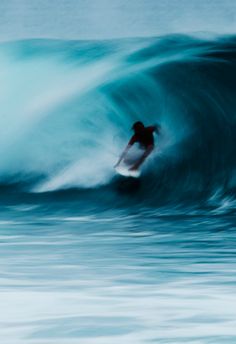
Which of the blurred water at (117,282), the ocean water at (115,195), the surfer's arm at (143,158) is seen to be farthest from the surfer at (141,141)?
the blurred water at (117,282)

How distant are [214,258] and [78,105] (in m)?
5.52

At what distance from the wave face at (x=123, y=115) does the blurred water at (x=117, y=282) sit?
1827 mm

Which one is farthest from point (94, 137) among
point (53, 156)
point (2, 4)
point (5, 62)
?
point (2, 4)

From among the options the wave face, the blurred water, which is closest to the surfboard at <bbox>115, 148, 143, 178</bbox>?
the wave face

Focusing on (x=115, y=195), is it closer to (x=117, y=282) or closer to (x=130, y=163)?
(x=130, y=163)

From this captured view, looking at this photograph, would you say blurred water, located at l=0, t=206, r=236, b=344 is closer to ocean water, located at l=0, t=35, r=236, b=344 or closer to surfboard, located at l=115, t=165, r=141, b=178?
ocean water, located at l=0, t=35, r=236, b=344

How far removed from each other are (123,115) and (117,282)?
18.9ft

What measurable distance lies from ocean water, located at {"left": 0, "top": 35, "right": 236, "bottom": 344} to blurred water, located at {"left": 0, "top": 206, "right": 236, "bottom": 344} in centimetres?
1

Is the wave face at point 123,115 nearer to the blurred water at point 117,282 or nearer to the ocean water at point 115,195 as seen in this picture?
the ocean water at point 115,195

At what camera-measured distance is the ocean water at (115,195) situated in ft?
14.9

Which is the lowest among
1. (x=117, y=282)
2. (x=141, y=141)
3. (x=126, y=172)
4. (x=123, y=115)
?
(x=117, y=282)

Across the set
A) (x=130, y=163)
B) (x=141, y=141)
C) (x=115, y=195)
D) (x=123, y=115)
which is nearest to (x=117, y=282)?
(x=115, y=195)

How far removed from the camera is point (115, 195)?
905cm

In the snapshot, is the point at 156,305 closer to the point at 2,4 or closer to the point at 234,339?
the point at 234,339
